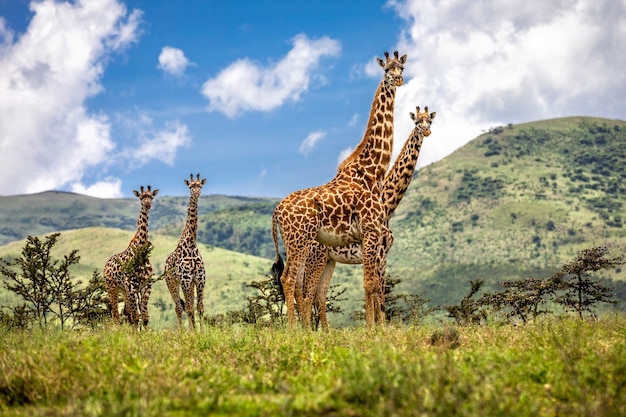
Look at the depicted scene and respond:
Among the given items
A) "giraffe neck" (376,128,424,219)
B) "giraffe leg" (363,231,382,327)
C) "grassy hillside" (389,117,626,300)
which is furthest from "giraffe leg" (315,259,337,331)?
"grassy hillside" (389,117,626,300)

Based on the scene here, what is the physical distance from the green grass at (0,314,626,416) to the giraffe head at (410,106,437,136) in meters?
6.72

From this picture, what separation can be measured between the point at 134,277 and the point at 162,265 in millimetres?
112092

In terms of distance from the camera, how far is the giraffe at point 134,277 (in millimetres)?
16453

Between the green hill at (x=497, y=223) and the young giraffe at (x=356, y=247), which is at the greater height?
the green hill at (x=497, y=223)

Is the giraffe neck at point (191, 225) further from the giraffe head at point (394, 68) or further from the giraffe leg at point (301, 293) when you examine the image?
the giraffe head at point (394, 68)

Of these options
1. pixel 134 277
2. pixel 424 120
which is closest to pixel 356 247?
pixel 424 120

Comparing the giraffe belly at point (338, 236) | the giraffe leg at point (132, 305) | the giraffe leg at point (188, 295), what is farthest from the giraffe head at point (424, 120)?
the giraffe leg at point (132, 305)

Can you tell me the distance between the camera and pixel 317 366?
8.25 m

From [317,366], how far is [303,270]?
5138 mm

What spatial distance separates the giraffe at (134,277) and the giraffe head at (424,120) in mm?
7033

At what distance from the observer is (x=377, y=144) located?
14.6 meters

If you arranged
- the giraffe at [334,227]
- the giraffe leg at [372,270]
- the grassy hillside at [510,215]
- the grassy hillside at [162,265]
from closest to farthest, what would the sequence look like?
the giraffe leg at [372,270] → the giraffe at [334,227] → the grassy hillside at [162,265] → the grassy hillside at [510,215]

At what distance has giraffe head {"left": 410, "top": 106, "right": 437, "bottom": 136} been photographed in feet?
50.8

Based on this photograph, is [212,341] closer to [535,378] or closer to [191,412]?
[191,412]
